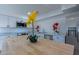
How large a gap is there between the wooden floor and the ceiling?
15.7 inches

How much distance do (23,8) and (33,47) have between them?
64cm

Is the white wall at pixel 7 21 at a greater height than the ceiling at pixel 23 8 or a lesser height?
lesser

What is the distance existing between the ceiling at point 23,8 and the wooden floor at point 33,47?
40cm

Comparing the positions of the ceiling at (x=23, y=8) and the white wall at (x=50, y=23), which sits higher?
the ceiling at (x=23, y=8)

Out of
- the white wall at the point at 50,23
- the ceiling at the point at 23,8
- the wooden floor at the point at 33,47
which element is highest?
the ceiling at the point at 23,8

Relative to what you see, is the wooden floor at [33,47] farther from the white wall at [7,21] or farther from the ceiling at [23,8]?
the ceiling at [23,8]

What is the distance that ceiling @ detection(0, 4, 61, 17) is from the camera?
1912 mm

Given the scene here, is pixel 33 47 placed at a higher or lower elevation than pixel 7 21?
lower

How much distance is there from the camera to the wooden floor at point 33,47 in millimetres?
1883

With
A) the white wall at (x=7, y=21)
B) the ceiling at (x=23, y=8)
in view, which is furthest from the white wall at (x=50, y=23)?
the white wall at (x=7, y=21)

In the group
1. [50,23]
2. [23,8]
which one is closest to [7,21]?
[23,8]

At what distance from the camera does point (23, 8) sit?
6.33 ft

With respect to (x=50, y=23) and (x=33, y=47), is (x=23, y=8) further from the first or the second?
(x=33, y=47)
